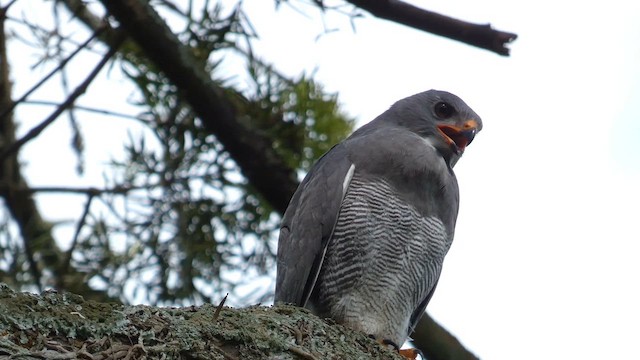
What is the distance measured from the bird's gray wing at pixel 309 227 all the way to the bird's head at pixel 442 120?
0.61m

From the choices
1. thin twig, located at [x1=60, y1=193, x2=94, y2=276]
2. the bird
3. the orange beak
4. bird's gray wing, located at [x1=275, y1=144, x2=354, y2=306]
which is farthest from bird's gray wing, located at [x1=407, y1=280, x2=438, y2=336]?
thin twig, located at [x1=60, y1=193, x2=94, y2=276]

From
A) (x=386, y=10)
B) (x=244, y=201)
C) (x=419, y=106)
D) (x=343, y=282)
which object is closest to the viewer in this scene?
(x=386, y=10)

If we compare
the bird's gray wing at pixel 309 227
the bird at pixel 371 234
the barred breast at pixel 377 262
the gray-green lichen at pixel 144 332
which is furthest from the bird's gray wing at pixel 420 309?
the gray-green lichen at pixel 144 332

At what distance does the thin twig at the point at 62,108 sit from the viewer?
18.3 ft

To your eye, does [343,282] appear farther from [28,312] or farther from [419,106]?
[28,312]

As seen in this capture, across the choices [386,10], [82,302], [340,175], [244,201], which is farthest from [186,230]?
[82,302]

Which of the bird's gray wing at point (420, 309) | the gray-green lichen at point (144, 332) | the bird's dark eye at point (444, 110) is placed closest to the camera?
the gray-green lichen at point (144, 332)

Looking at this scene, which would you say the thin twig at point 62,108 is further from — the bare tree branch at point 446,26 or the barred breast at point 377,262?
the bare tree branch at point 446,26

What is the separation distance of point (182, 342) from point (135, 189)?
3.12 meters

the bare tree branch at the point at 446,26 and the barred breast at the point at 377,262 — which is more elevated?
the bare tree branch at the point at 446,26

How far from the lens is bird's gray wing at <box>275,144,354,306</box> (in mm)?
4914

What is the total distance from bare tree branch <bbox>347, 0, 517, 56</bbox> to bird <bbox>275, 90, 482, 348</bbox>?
3.65 ft

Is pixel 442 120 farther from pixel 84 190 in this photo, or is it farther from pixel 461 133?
pixel 84 190

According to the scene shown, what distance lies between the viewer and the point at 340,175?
5160mm
